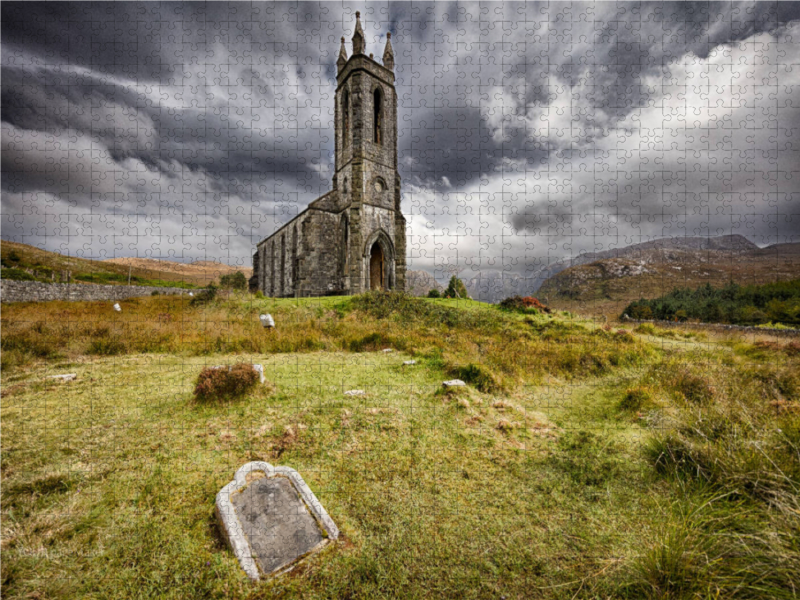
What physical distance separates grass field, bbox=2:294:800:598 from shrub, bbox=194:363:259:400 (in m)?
0.20

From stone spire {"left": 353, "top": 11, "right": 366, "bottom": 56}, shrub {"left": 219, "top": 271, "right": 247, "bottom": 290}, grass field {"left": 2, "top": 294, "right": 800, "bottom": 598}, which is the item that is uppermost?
stone spire {"left": 353, "top": 11, "right": 366, "bottom": 56}

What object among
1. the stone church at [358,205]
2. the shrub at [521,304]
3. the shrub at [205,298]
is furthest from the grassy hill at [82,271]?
the shrub at [521,304]

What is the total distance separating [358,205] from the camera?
2200cm

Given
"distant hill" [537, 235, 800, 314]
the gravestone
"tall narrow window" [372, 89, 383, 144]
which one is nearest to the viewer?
the gravestone

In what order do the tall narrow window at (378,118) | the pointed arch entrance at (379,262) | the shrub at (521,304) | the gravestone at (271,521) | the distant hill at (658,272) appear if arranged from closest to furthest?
the gravestone at (271,521)
the shrub at (521,304)
the pointed arch entrance at (379,262)
the tall narrow window at (378,118)
the distant hill at (658,272)

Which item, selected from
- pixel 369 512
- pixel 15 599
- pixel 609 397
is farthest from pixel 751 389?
pixel 15 599

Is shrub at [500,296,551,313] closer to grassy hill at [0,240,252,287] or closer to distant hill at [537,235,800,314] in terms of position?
distant hill at [537,235,800,314]

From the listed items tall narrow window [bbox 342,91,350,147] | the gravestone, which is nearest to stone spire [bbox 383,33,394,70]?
tall narrow window [bbox 342,91,350,147]

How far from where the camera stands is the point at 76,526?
2.46 meters

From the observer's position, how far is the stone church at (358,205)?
22.2 meters

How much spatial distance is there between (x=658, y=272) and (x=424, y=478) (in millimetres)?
73837

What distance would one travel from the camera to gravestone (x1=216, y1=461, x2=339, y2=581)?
2.21 meters

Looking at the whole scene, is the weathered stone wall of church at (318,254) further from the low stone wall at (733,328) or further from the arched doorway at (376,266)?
the low stone wall at (733,328)

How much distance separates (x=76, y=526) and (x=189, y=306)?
1777cm
